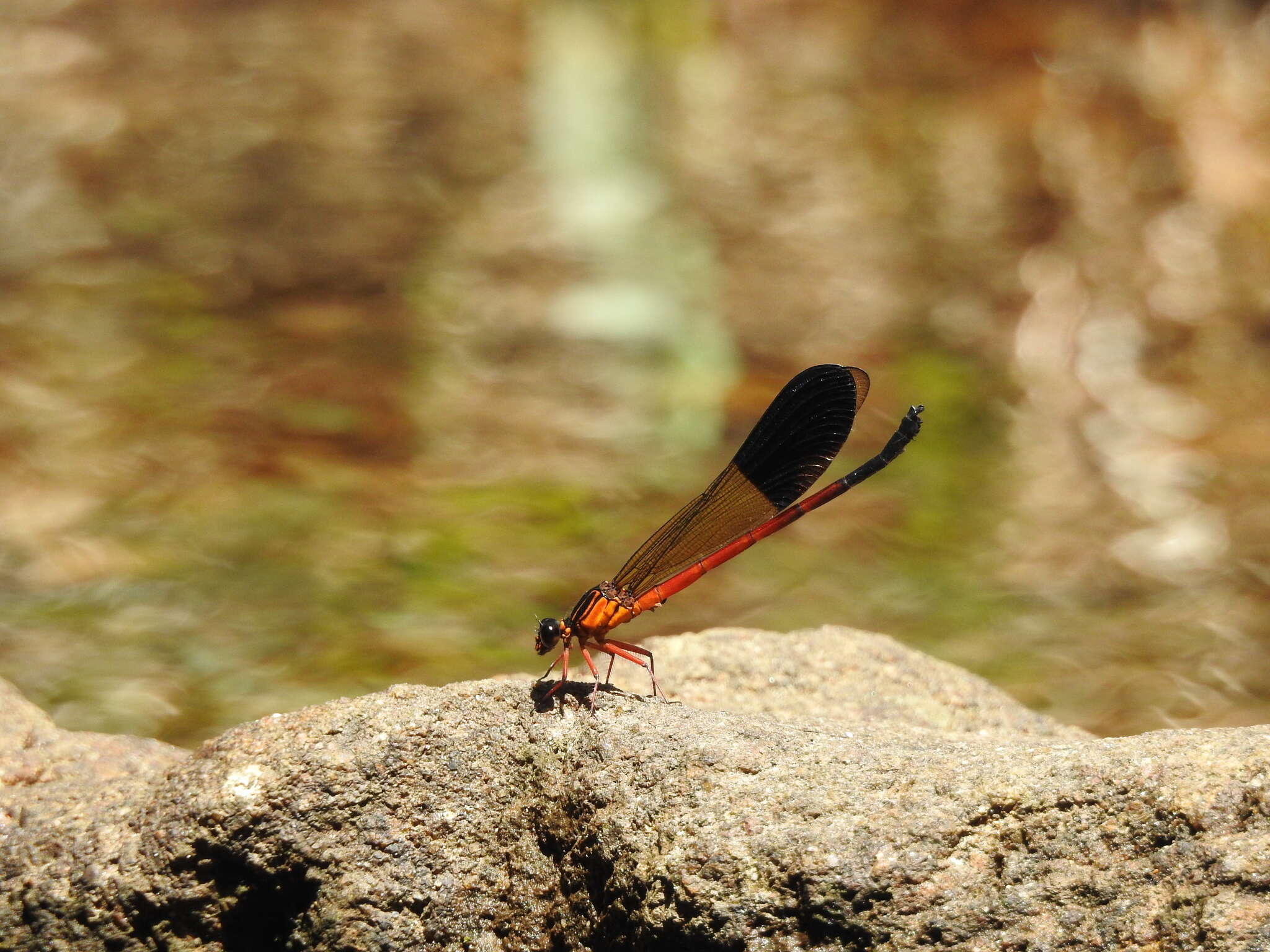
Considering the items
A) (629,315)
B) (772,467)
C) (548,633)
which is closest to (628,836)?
(548,633)

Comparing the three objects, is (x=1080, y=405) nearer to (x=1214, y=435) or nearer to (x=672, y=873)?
(x=1214, y=435)

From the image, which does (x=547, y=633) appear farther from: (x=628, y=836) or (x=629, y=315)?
(x=629, y=315)

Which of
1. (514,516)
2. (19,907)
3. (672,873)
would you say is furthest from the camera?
(514,516)

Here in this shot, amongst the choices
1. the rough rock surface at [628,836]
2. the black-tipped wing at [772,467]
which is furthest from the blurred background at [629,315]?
the rough rock surface at [628,836]

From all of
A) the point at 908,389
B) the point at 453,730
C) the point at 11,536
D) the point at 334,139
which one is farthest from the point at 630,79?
the point at 453,730

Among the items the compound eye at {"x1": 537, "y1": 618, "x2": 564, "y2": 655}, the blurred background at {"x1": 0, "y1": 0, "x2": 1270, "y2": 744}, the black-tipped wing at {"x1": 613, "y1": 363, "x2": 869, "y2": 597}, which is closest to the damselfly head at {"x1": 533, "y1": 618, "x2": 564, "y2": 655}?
the compound eye at {"x1": 537, "y1": 618, "x2": 564, "y2": 655}
